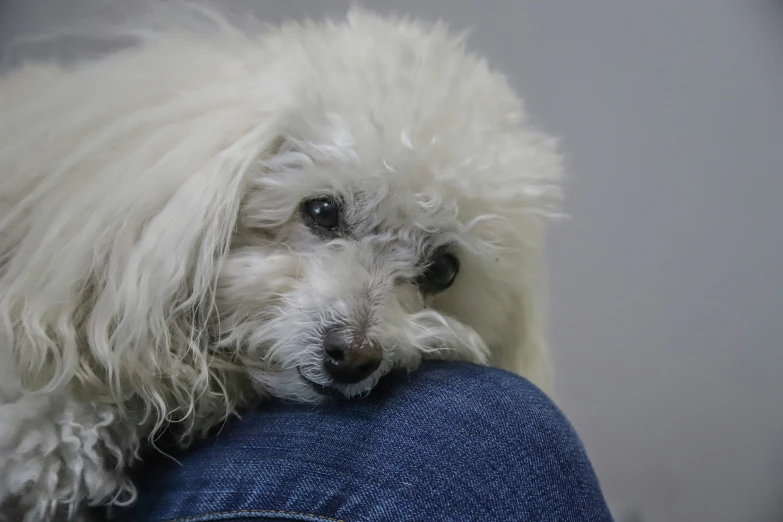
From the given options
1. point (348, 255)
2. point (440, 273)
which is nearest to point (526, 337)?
point (440, 273)

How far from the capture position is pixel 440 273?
2.55 feet

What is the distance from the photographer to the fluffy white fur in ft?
1.75

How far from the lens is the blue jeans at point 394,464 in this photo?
484 mm

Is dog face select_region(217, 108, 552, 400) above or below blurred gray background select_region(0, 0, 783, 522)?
below

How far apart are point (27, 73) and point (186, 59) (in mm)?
251

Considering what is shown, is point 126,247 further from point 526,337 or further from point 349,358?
point 526,337

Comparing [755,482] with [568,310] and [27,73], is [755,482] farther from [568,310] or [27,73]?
[27,73]

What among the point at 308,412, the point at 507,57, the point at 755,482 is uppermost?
the point at 507,57

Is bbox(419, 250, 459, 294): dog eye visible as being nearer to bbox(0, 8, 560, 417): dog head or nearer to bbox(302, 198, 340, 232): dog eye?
bbox(0, 8, 560, 417): dog head

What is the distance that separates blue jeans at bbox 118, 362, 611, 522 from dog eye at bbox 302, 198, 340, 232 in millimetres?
206

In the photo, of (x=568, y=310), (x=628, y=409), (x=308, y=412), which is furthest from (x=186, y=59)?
(x=628, y=409)

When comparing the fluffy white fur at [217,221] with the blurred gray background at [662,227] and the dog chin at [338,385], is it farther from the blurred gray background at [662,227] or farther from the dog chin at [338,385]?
the blurred gray background at [662,227]

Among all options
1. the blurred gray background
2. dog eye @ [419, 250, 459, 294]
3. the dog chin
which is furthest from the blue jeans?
the blurred gray background

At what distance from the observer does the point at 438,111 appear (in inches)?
26.8
